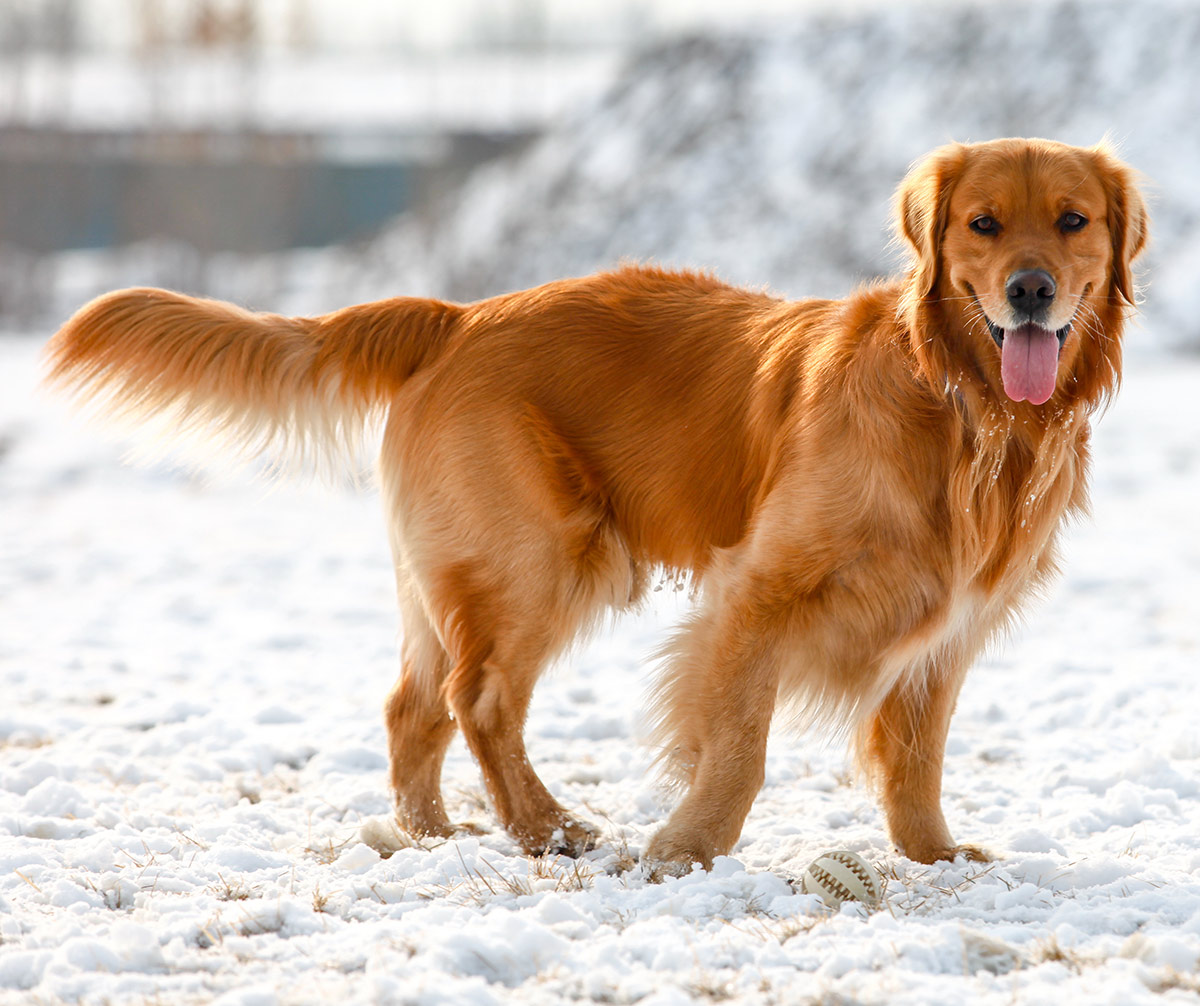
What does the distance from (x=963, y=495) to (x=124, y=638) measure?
177 inches

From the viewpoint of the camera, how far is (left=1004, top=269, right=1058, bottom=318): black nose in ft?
9.86

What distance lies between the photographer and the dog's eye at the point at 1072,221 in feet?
10.3

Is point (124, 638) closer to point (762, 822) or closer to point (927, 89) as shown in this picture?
point (762, 822)

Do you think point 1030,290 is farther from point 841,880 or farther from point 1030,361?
point 841,880

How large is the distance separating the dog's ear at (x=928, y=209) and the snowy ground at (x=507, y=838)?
1589mm

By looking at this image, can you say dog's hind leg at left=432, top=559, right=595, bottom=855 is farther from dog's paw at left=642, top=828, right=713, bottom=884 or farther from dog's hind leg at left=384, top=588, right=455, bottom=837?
dog's paw at left=642, top=828, right=713, bottom=884

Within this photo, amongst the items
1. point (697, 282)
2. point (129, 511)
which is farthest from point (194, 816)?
point (129, 511)

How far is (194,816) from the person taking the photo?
3.70 m

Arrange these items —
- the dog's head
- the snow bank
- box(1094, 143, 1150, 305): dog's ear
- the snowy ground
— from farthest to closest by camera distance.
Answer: the snow bank → box(1094, 143, 1150, 305): dog's ear → the dog's head → the snowy ground

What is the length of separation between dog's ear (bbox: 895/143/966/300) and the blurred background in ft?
53.2

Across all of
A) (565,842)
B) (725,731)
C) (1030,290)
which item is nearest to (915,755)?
(725,731)

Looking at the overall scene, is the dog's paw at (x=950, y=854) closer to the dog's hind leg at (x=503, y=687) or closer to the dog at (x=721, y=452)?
the dog at (x=721, y=452)

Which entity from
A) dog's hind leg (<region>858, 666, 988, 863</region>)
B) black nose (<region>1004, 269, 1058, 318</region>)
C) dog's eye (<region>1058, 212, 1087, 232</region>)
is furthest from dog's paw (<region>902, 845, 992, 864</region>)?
dog's eye (<region>1058, 212, 1087, 232</region>)

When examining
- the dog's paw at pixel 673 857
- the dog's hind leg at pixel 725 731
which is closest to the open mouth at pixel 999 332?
the dog's hind leg at pixel 725 731
